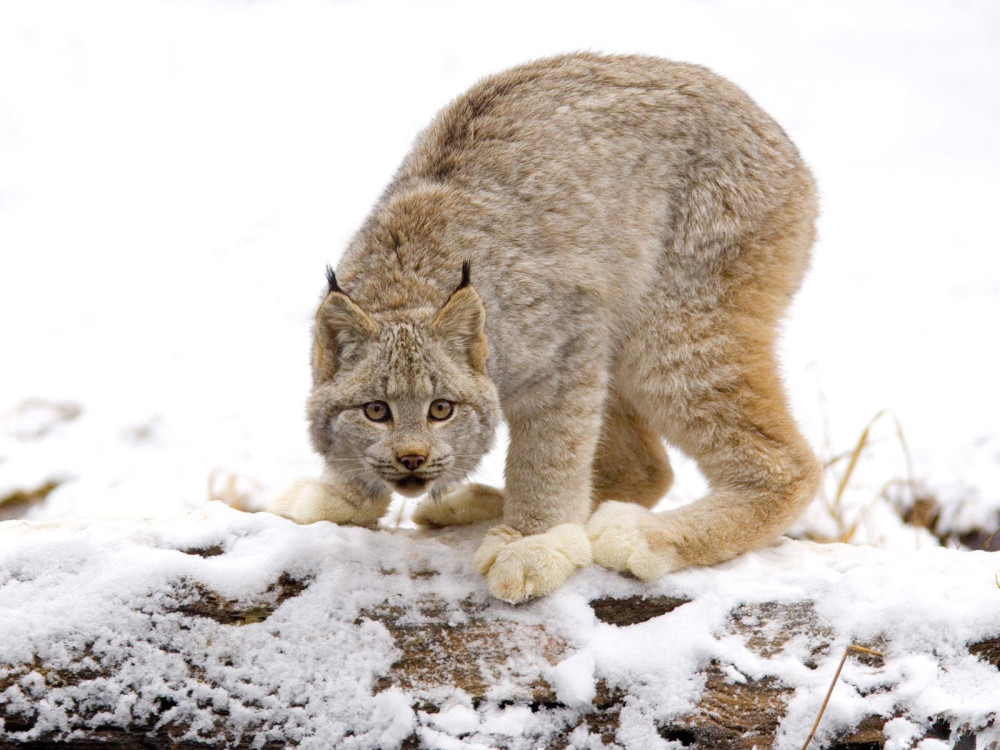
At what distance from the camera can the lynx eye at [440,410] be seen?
400 centimetres

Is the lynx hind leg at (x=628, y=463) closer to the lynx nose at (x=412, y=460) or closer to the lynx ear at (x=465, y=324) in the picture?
the lynx ear at (x=465, y=324)

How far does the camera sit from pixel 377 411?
157 inches

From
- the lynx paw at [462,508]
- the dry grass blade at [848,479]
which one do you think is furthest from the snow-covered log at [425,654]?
the dry grass blade at [848,479]

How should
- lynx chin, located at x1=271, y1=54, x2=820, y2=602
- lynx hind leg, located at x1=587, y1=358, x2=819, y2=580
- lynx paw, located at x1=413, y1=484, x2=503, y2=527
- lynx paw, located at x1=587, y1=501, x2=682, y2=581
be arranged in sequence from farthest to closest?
lynx paw, located at x1=413, y1=484, x2=503, y2=527, lynx hind leg, located at x1=587, y1=358, x2=819, y2=580, lynx chin, located at x1=271, y1=54, x2=820, y2=602, lynx paw, located at x1=587, y1=501, x2=682, y2=581

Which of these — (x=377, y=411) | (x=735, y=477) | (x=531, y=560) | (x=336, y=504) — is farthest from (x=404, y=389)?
(x=735, y=477)

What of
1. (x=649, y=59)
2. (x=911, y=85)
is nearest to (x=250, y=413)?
(x=649, y=59)

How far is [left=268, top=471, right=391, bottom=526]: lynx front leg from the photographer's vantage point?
455cm

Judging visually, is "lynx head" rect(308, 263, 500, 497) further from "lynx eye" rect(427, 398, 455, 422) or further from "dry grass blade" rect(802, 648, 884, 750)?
"dry grass blade" rect(802, 648, 884, 750)

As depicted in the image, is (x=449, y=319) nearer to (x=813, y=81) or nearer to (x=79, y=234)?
(x=79, y=234)

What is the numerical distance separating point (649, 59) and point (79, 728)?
3.78 meters

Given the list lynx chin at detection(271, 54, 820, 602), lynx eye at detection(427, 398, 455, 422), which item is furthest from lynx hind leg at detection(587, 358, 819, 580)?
lynx eye at detection(427, 398, 455, 422)

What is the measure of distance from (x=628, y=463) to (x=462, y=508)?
87 centimetres

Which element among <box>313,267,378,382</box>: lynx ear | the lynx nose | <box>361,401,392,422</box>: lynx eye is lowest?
the lynx nose

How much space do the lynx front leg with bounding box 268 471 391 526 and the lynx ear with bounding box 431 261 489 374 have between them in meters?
0.80
